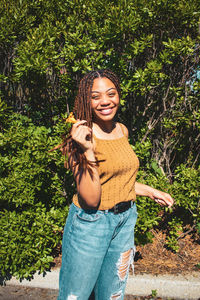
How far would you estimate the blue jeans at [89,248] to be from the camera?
162cm

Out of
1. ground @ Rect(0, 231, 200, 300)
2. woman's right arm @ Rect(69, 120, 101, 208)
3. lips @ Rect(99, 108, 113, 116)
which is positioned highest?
lips @ Rect(99, 108, 113, 116)

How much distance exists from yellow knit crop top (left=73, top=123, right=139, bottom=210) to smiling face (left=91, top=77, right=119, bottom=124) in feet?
0.64

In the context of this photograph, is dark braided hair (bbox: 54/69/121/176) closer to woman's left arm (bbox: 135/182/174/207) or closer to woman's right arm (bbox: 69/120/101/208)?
woman's right arm (bbox: 69/120/101/208)

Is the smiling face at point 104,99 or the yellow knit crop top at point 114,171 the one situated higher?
the smiling face at point 104,99

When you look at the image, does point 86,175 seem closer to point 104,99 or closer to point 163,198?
point 104,99

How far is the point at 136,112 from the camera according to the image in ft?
12.6

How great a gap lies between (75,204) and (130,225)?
0.48m

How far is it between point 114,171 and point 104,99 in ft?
1.72

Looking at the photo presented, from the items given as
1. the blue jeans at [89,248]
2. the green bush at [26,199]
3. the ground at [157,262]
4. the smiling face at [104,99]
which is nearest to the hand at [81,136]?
the smiling face at [104,99]

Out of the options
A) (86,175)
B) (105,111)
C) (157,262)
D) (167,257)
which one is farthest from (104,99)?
(167,257)

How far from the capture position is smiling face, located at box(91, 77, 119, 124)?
1.73 meters

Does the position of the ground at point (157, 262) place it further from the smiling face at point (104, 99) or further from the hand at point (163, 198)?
the smiling face at point (104, 99)

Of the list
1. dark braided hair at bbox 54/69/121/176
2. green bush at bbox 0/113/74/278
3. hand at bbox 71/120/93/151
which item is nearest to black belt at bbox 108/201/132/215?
dark braided hair at bbox 54/69/121/176

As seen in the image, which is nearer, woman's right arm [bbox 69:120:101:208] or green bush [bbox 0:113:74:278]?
woman's right arm [bbox 69:120:101:208]
